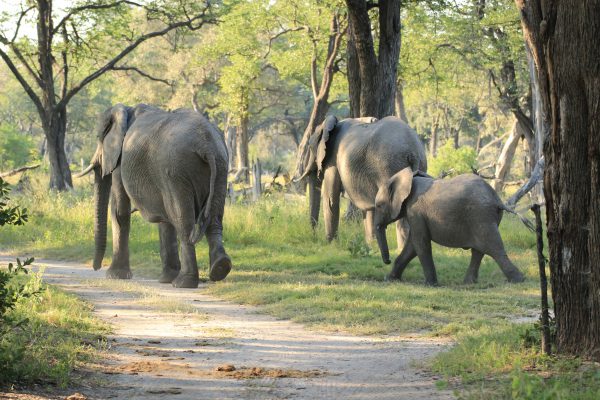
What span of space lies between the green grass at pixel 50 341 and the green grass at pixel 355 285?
7.25ft

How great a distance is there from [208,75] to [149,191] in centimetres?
4225

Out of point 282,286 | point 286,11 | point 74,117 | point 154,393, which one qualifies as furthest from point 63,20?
point 74,117

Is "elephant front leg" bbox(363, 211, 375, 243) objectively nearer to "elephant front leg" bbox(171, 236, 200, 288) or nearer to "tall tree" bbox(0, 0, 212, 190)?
"elephant front leg" bbox(171, 236, 200, 288)

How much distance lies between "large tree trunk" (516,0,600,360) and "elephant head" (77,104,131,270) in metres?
8.41

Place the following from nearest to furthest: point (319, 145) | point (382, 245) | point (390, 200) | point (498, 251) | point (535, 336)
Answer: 1. point (535, 336)
2. point (498, 251)
3. point (390, 200)
4. point (382, 245)
5. point (319, 145)

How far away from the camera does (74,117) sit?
222 ft

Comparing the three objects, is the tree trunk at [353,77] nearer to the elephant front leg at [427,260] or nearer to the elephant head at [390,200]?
the elephant head at [390,200]

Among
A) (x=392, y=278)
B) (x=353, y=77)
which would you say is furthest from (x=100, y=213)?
(x=353, y=77)

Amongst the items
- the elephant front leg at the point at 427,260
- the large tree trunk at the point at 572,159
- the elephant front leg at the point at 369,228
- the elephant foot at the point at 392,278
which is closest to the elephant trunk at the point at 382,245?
the elephant foot at the point at 392,278

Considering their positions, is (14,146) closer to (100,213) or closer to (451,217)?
(100,213)

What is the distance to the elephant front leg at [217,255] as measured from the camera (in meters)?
12.4

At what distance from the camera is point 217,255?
40.8 ft

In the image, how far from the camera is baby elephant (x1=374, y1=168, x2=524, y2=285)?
1205 centimetres

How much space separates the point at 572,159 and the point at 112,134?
29.3 feet
